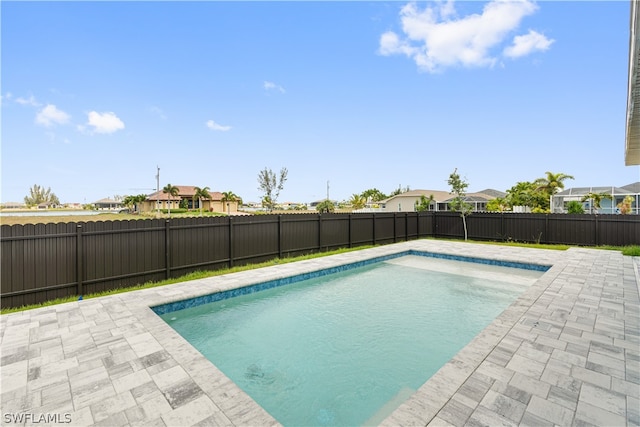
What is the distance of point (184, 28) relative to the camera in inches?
451

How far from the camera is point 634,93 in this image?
393 cm

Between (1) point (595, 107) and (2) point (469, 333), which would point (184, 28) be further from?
(1) point (595, 107)

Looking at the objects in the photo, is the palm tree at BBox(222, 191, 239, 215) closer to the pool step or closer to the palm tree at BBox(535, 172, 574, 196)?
the palm tree at BBox(535, 172, 574, 196)

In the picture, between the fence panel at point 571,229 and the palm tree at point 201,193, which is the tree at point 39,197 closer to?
the palm tree at point 201,193

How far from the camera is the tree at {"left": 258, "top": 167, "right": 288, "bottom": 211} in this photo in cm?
4322

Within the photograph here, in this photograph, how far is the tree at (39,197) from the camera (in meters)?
78.9

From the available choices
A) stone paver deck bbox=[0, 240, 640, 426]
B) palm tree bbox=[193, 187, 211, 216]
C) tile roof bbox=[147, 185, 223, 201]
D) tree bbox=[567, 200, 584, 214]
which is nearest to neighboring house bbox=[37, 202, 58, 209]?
tile roof bbox=[147, 185, 223, 201]

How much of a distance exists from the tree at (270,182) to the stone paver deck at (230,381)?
39325 mm

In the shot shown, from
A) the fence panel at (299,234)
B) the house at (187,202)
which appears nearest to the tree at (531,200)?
the fence panel at (299,234)

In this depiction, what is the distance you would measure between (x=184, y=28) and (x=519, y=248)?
15.5m

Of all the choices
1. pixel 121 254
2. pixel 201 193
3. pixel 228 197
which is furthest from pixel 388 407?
pixel 228 197

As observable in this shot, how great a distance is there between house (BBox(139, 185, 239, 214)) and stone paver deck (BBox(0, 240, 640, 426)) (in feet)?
156

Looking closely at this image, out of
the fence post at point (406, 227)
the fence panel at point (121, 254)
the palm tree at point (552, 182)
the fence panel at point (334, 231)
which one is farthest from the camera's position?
the palm tree at point (552, 182)

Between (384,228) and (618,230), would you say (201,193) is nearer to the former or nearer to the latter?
(384,228)
